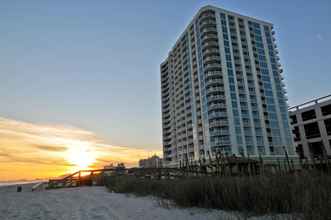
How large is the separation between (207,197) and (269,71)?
60383 mm

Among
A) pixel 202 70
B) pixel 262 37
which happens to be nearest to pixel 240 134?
pixel 202 70

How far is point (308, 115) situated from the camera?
44500 mm

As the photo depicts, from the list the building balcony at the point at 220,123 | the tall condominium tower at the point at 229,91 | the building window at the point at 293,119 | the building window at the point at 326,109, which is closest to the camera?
the building window at the point at 326,109

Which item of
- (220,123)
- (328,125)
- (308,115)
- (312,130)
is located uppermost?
(308,115)

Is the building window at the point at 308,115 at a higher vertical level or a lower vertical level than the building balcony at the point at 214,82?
lower

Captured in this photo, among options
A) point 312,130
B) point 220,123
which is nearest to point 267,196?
point 220,123

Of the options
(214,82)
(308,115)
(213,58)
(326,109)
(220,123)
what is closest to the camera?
(326,109)

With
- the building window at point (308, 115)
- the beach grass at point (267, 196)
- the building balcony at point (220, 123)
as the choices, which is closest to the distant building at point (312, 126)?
the building window at point (308, 115)

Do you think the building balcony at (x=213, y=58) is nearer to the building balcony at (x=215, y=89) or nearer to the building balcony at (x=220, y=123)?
the building balcony at (x=215, y=89)

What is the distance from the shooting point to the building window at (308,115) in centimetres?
4269

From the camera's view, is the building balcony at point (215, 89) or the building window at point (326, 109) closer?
the building window at point (326, 109)

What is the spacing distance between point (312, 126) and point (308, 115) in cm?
255

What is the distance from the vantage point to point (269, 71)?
57.5 metres

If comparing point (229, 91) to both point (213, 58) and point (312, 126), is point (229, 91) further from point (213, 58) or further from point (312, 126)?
point (312, 126)
